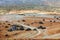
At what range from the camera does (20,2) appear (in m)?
5.61

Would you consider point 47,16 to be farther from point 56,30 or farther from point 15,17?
point 15,17

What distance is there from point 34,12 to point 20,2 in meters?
0.55

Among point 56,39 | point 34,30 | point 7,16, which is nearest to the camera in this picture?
point 56,39

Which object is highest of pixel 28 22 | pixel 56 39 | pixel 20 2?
pixel 20 2

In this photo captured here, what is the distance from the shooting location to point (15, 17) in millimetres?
5520

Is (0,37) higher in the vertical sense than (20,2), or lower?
lower

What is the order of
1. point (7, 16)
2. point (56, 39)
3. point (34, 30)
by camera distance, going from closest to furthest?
point (56, 39) → point (34, 30) → point (7, 16)

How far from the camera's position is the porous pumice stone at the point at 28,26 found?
4.98 m

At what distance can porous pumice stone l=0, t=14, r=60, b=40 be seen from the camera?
16.3 feet

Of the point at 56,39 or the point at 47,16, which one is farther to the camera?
the point at 47,16

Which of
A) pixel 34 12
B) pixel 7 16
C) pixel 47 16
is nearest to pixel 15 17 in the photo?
pixel 7 16

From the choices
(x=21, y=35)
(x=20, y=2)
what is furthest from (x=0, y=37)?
(x=20, y=2)

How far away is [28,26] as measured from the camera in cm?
529

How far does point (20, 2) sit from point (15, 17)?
1.66 ft
